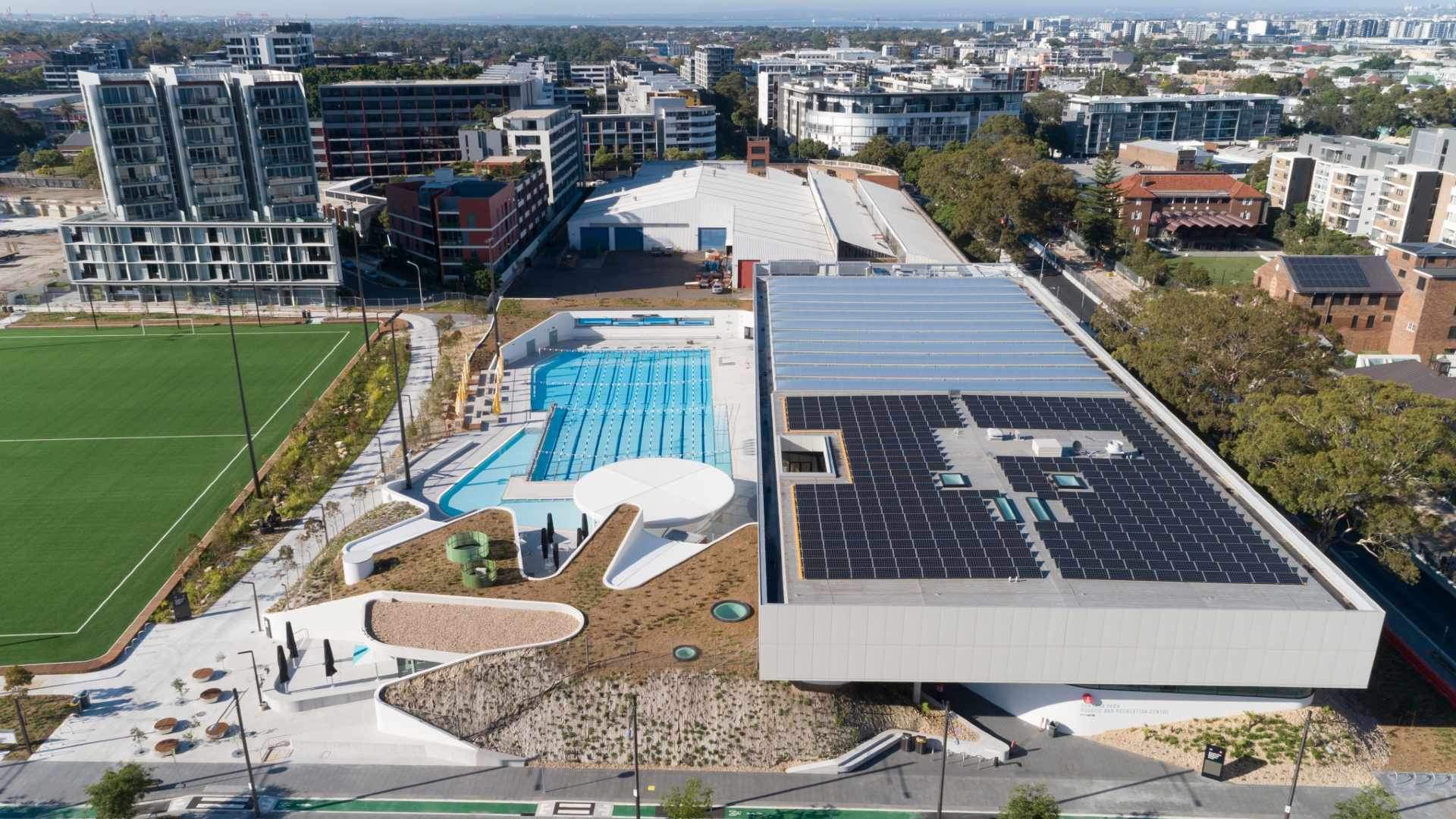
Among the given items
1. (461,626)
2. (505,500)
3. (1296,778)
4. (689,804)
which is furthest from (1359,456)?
(505,500)

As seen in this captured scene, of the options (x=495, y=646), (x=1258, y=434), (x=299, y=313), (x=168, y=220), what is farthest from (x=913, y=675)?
(x=168, y=220)

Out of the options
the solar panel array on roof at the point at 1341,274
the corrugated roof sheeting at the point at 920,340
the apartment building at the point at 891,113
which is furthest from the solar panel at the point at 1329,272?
the apartment building at the point at 891,113

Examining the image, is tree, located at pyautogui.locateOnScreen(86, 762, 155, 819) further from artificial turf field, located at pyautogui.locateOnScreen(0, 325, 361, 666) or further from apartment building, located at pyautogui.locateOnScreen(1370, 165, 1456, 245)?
apartment building, located at pyautogui.locateOnScreen(1370, 165, 1456, 245)

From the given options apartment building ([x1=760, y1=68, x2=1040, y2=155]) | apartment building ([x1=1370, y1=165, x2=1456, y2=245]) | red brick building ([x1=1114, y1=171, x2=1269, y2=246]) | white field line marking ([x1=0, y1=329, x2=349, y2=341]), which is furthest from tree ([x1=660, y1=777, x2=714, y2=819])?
apartment building ([x1=760, y1=68, x2=1040, y2=155])

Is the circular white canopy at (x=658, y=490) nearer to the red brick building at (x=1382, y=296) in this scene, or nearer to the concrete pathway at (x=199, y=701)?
the concrete pathway at (x=199, y=701)

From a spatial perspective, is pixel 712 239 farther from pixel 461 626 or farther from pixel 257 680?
pixel 257 680

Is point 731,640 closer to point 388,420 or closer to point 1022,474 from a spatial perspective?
point 1022,474
